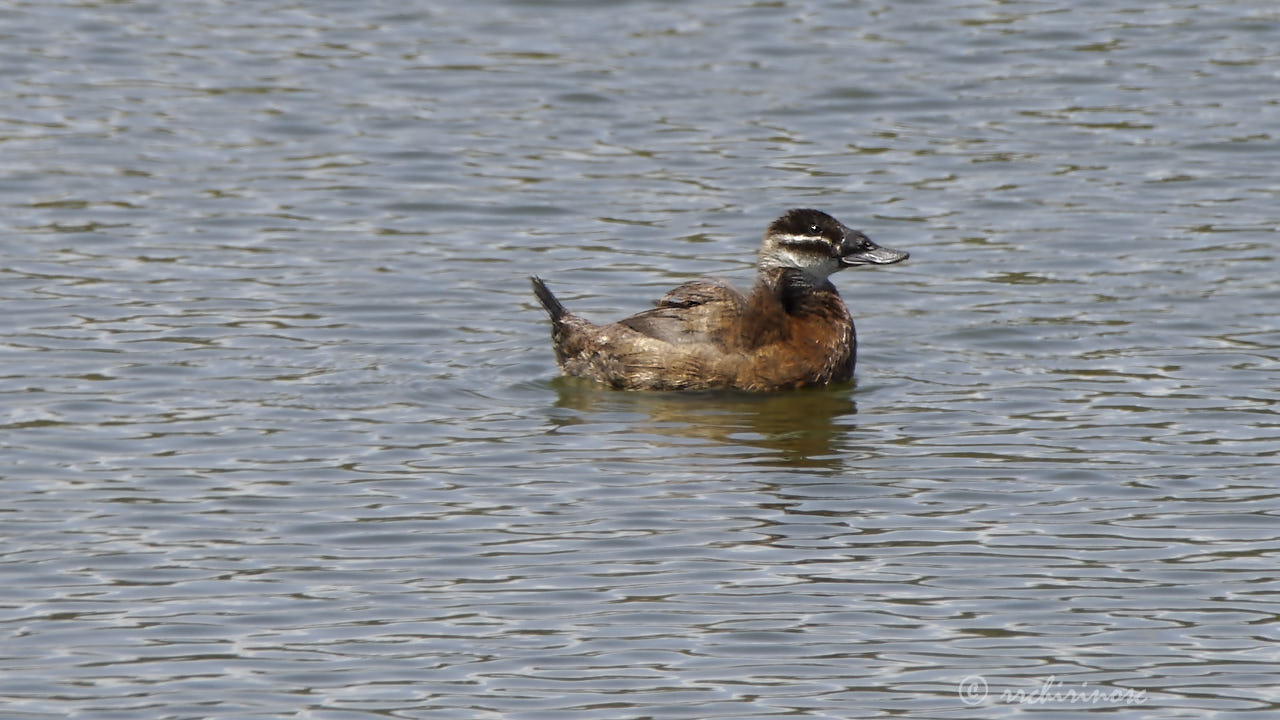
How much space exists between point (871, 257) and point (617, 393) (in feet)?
5.59

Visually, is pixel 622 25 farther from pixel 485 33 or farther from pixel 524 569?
pixel 524 569

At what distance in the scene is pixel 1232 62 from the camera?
18.9 metres

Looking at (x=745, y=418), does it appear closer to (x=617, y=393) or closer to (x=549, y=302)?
(x=617, y=393)

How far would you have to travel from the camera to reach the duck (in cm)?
1259

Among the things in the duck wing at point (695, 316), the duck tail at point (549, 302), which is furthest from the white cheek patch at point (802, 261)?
the duck tail at point (549, 302)

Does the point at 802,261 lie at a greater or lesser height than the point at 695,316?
greater

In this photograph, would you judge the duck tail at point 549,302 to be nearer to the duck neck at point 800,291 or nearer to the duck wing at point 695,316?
the duck wing at point 695,316

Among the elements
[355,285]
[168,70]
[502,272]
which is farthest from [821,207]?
[168,70]

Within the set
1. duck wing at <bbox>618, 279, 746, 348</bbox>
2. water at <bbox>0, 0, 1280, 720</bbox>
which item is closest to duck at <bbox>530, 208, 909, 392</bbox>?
duck wing at <bbox>618, 279, 746, 348</bbox>

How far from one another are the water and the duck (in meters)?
0.25

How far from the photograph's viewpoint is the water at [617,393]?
8297 millimetres

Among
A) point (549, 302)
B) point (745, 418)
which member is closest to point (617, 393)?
point (549, 302)

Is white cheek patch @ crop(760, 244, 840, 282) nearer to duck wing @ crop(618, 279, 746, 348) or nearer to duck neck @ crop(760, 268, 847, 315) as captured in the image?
duck neck @ crop(760, 268, 847, 315)

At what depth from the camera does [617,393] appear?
12719mm
